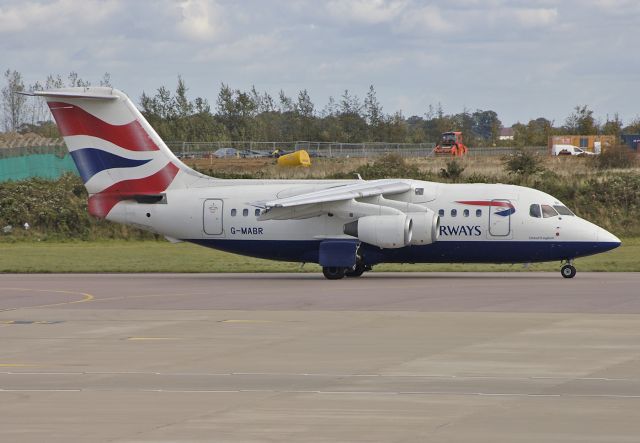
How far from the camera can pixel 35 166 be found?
243 ft

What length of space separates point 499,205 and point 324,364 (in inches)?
740

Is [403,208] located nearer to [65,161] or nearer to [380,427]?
[380,427]

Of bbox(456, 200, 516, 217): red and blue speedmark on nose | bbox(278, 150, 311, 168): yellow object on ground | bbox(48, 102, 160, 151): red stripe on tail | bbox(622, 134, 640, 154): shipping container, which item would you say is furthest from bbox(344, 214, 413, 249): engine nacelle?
bbox(622, 134, 640, 154): shipping container

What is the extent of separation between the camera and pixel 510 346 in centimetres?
2012

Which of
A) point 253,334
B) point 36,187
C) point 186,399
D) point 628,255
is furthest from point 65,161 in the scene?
point 186,399

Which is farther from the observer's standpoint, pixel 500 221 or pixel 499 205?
pixel 499 205

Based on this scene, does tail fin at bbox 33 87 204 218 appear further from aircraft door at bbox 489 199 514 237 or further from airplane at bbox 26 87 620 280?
aircraft door at bbox 489 199 514 237

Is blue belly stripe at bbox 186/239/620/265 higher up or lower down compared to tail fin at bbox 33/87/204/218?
lower down

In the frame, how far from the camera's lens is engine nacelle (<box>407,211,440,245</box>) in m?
35.2

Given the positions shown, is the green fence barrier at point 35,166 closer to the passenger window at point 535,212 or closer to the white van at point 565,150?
the passenger window at point 535,212

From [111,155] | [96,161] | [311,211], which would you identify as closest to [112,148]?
[111,155]

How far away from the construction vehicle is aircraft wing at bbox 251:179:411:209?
62434mm

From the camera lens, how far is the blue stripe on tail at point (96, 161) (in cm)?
3825

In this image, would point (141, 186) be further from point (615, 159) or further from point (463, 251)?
point (615, 159)
